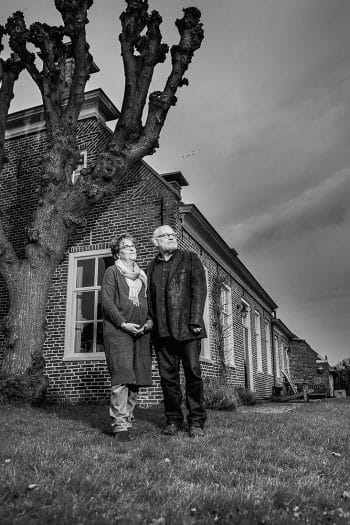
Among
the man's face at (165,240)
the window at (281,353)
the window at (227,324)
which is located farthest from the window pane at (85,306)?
the window at (281,353)

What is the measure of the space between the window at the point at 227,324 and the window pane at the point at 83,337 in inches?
168

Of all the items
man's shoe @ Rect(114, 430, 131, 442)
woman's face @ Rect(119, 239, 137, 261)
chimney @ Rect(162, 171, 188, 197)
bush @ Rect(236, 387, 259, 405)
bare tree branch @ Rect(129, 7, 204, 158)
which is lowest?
man's shoe @ Rect(114, 430, 131, 442)

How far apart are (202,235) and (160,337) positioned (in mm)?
7544

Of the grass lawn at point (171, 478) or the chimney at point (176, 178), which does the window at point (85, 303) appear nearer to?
the chimney at point (176, 178)

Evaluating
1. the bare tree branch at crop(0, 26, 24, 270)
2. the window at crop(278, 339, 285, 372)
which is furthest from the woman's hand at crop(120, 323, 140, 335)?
the window at crop(278, 339, 285, 372)

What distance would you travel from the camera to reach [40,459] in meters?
3.53

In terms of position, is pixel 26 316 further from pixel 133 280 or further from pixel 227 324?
pixel 227 324

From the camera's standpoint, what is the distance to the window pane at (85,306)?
10.6 m

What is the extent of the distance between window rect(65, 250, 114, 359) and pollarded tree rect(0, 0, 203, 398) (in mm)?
1916

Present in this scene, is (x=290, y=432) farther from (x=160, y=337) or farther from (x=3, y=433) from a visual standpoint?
(x=3, y=433)

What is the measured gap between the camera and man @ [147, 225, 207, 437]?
4.88m

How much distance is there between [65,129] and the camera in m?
9.18

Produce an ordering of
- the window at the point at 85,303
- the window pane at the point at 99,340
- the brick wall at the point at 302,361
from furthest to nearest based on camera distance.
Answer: the brick wall at the point at 302,361, the window at the point at 85,303, the window pane at the point at 99,340

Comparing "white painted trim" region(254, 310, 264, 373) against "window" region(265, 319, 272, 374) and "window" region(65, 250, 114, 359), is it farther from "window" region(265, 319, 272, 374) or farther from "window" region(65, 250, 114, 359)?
"window" region(65, 250, 114, 359)
